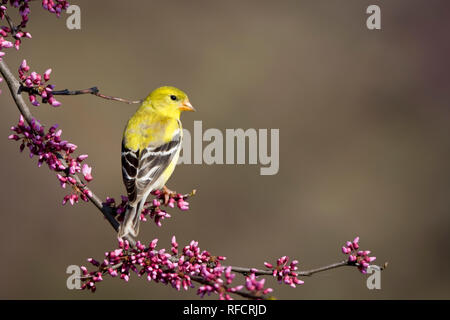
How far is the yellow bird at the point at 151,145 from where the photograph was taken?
4.55m

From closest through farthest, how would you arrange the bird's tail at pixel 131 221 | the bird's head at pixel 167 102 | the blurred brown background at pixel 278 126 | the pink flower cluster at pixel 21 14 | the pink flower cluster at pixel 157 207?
the pink flower cluster at pixel 21 14
the bird's tail at pixel 131 221
the pink flower cluster at pixel 157 207
the bird's head at pixel 167 102
the blurred brown background at pixel 278 126

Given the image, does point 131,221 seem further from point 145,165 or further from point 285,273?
point 285,273

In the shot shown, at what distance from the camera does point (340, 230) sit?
38.2 ft

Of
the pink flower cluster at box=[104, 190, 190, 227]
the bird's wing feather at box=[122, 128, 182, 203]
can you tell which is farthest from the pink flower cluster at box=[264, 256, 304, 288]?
the bird's wing feather at box=[122, 128, 182, 203]

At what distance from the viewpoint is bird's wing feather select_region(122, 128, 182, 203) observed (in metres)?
4.61

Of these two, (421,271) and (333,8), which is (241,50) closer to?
(333,8)

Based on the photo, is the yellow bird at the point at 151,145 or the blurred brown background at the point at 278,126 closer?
the yellow bird at the point at 151,145

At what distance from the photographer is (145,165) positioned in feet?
15.9

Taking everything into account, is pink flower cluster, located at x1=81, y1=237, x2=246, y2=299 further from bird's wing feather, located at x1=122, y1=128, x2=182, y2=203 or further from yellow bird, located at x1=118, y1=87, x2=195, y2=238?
bird's wing feather, located at x1=122, y1=128, x2=182, y2=203

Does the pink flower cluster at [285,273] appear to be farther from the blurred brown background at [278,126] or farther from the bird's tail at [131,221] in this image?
the blurred brown background at [278,126]

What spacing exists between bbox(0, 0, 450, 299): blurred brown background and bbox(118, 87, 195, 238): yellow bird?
4.63m

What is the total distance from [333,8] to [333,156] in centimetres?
450

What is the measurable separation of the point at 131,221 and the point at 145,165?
0.98 meters

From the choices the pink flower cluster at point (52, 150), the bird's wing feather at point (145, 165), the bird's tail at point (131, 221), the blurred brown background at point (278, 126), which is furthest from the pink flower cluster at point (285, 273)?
the blurred brown background at point (278, 126)
